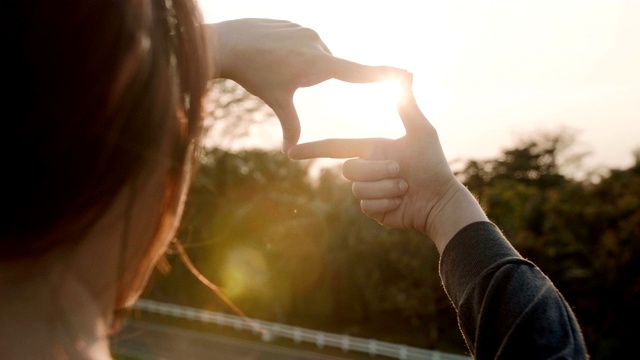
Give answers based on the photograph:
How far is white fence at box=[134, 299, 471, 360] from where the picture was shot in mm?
16547

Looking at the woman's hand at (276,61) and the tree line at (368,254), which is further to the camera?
the tree line at (368,254)

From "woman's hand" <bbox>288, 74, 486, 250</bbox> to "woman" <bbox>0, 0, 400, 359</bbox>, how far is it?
664 millimetres

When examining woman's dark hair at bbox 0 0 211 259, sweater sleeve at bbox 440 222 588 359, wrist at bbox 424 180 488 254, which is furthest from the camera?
wrist at bbox 424 180 488 254

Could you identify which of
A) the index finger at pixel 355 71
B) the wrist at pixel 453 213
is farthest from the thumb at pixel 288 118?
the wrist at pixel 453 213

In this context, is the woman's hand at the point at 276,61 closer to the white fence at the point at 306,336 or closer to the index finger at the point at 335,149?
the index finger at the point at 335,149

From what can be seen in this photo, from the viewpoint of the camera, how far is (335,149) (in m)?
1.44

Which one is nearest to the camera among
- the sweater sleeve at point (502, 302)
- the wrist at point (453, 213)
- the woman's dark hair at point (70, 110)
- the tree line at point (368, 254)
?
the woman's dark hair at point (70, 110)

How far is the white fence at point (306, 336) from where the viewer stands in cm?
1655

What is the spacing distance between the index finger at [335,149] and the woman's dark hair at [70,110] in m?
0.71

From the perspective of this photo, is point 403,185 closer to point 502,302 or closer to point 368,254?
point 502,302

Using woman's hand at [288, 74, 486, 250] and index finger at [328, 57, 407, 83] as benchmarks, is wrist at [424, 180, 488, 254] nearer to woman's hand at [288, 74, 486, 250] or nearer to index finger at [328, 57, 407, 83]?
woman's hand at [288, 74, 486, 250]

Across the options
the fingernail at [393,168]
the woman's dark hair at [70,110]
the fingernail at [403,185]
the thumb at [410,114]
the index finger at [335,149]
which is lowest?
the fingernail at [403,185]

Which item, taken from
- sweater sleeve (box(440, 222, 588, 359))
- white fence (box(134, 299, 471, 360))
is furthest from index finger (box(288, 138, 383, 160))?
white fence (box(134, 299, 471, 360))

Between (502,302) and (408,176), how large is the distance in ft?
1.81
